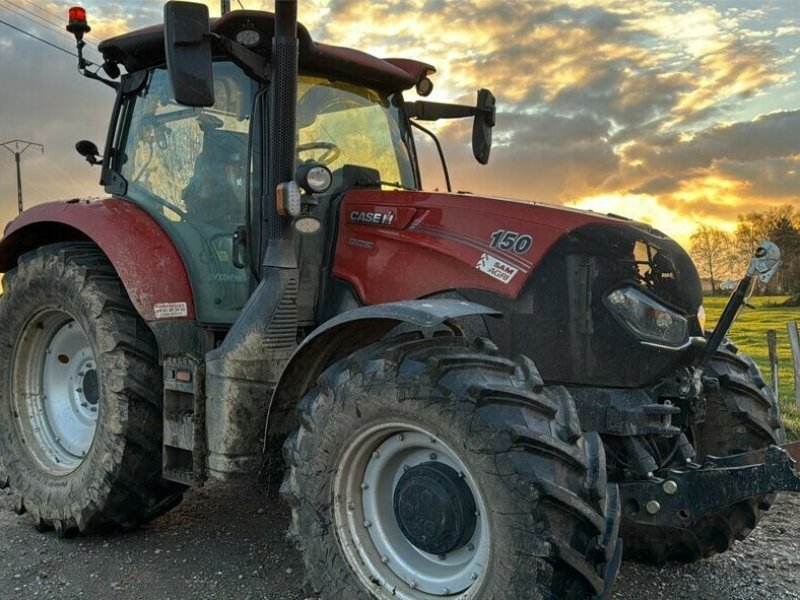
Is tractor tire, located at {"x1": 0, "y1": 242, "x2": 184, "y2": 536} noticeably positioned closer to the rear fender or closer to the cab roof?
the rear fender

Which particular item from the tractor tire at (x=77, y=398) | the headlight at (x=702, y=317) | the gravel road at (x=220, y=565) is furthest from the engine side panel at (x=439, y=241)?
the gravel road at (x=220, y=565)

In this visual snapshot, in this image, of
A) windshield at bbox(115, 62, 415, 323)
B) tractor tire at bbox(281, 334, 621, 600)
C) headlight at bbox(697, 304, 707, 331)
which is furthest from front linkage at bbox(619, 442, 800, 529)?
windshield at bbox(115, 62, 415, 323)

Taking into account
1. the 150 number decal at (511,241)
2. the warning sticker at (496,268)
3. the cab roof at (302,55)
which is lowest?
the warning sticker at (496,268)

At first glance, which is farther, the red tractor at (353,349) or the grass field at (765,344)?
the grass field at (765,344)

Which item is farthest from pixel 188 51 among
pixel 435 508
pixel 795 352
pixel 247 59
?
pixel 795 352

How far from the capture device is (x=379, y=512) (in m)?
3.21

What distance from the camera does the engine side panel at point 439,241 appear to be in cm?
346

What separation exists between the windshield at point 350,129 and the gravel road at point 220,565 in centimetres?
211

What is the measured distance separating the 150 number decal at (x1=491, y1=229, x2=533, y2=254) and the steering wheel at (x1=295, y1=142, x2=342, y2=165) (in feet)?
3.63

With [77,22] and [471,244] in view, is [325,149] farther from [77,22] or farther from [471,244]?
[77,22]

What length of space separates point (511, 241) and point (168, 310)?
1.90m

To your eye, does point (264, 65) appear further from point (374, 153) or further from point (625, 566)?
point (625, 566)

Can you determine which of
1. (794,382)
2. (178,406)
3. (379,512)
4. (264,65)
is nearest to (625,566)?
(379,512)

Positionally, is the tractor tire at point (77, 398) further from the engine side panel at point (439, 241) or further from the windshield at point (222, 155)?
the engine side panel at point (439, 241)
